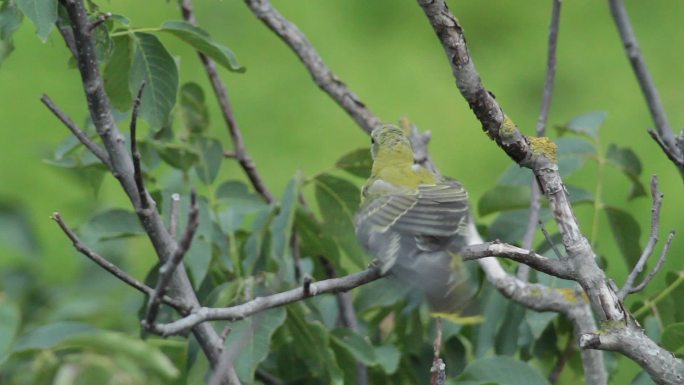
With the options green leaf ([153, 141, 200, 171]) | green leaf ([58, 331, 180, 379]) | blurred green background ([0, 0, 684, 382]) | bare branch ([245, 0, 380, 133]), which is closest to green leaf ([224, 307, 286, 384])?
green leaf ([58, 331, 180, 379])

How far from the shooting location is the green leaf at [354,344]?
1.79m

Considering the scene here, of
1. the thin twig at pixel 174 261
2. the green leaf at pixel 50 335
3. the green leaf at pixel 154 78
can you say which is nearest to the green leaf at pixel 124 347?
the green leaf at pixel 50 335

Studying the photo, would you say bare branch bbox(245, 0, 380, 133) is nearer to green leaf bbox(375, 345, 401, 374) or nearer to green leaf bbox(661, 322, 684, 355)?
green leaf bbox(375, 345, 401, 374)

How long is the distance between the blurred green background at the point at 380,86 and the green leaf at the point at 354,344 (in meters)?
2.35

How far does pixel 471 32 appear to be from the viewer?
4766mm

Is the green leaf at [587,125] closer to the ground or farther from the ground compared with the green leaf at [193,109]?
farther from the ground

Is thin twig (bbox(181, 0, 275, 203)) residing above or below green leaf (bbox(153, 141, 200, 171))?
above

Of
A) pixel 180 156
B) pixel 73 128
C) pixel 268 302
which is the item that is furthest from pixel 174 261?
pixel 180 156

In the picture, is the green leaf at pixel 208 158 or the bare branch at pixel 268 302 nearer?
the bare branch at pixel 268 302

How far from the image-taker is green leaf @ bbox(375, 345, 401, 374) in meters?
1.84

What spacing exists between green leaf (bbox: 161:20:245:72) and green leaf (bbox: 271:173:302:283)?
286 mm

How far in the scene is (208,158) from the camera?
2082mm

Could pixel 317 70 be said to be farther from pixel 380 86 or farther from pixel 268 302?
pixel 380 86

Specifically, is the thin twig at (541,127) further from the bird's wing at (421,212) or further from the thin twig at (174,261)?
the thin twig at (174,261)
